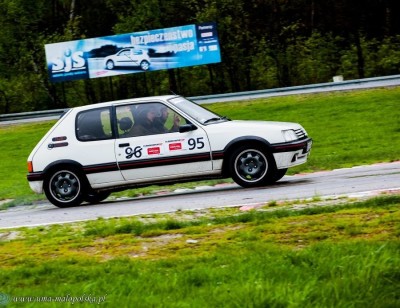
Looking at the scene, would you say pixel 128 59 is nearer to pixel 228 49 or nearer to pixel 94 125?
pixel 228 49

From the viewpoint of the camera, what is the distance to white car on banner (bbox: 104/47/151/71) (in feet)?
115

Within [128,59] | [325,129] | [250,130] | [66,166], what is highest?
[128,59]

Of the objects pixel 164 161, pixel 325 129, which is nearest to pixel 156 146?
pixel 164 161

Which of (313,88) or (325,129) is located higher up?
(313,88)

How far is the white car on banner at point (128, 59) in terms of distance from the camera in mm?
35188

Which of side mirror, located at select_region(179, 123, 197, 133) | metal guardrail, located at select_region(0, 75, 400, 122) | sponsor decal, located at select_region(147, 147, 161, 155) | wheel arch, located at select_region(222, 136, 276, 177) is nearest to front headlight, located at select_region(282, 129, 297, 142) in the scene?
wheel arch, located at select_region(222, 136, 276, 177)

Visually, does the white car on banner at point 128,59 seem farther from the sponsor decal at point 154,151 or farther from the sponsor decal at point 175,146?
the sponsor decal at point 175,146

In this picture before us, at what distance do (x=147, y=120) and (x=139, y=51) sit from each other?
22347mm

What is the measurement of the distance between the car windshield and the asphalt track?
1.11 metres

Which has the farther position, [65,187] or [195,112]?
[65,187]

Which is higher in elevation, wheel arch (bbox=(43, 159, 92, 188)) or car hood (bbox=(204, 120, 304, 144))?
car hood (bbox=(204, 120, 304, 144))

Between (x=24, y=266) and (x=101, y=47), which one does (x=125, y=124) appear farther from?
(x=101, y=47)

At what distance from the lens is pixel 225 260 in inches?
255

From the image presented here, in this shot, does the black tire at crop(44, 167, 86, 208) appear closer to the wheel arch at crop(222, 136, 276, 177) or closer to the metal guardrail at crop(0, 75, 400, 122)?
the wheel arch at crop(222, 136, 276, 177)
